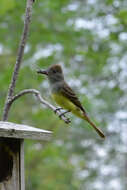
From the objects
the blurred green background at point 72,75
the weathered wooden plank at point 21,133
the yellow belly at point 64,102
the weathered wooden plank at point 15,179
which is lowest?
the weathered wooden plank at point 15,179

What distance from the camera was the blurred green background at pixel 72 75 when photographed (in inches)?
290

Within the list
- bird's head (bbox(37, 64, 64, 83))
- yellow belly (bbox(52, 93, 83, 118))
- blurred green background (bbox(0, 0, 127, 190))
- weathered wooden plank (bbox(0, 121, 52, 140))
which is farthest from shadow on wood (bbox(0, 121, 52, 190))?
blurred green background (bbox(0, 0, 127, 190))

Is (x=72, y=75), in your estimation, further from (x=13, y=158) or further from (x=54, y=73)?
(x=13, y=158)

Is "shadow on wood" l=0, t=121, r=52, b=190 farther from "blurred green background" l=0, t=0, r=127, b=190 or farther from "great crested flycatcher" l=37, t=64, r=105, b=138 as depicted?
"blurred green background" l=0, t=0, r=127, b=190

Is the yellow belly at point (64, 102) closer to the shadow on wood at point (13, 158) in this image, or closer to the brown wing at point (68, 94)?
the brown wing at point (68, 94)

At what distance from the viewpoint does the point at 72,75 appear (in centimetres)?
838

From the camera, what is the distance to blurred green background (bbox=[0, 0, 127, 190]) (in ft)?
24.1

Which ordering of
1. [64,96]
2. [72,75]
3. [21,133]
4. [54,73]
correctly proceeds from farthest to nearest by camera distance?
[72,75] < [64,96] < [54,73] < [21,133]

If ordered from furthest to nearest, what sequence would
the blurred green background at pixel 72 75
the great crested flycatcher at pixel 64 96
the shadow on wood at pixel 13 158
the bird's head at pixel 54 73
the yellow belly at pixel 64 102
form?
the blurred green background at pixel 72 75, the yellow belly at pixel 64 102, the great crested flycatcher at pixel 64 96, the bird's head at pixel 54 73, the shadow on wood at pixel 13 158

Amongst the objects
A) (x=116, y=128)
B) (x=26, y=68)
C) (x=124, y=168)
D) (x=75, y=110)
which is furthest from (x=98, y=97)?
(x=75, y=110)

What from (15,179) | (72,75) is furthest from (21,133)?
(72,75)

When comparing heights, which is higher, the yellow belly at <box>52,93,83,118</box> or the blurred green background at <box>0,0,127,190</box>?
the blurred green background at <box>0,0,127,190</box>

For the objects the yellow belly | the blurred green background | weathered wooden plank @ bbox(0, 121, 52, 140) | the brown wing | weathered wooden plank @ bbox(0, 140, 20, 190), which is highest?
the blurred green background

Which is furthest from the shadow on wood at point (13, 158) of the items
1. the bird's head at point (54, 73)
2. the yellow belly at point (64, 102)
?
the yellow belly at point (64, 102)
